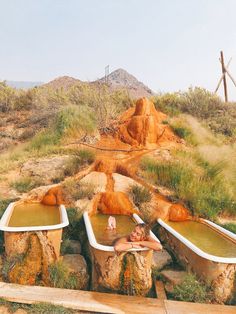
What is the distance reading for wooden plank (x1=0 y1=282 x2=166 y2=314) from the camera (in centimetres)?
411

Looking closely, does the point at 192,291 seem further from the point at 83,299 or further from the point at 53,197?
the point at 53,197

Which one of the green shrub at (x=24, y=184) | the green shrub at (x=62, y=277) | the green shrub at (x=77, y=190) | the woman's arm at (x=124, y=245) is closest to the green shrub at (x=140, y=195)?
the green shrub at (x=77, y=190)

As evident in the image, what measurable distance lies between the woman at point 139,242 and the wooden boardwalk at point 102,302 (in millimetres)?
665

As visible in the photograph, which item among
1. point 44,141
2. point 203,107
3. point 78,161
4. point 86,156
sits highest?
point 203,107

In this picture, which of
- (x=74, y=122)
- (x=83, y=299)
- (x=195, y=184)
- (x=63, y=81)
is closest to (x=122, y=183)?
(x=195, y=184)

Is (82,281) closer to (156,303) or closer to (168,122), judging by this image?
(156,303)

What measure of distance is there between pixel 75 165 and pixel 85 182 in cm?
107

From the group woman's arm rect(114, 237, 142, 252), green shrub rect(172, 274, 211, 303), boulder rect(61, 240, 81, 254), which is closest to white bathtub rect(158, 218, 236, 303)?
green shrub rect(172, 274, 211, 303)

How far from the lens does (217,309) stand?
13.8 feet

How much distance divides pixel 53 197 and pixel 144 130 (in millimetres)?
3956

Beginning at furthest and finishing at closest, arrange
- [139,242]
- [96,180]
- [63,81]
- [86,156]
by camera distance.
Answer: [63,81] < [86,156] < [96,180] < [139,242]

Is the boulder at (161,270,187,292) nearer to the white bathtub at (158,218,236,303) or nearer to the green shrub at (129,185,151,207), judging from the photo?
the white bathtub at (158,218,236,303)

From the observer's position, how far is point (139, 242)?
4441 mm

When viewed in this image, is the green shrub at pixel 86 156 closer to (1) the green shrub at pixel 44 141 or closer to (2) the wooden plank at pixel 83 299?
(1) the green shrub at pixel 44 141
